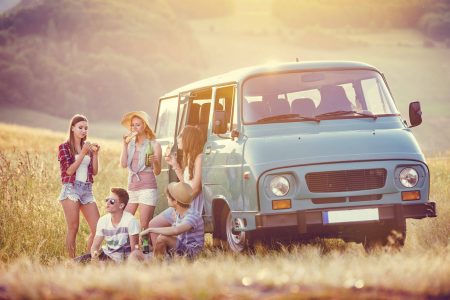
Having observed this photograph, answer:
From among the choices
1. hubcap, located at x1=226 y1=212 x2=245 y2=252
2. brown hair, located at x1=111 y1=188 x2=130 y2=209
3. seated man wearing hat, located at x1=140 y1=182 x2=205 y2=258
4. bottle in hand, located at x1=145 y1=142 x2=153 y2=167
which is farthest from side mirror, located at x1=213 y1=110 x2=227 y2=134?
bottle in hand, located at x1=145 y1=142 x2=153 y2=167

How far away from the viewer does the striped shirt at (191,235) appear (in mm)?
9453

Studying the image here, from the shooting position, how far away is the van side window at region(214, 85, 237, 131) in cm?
962

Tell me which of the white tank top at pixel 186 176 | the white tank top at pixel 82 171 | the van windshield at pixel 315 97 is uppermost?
the van windshield at pixel 315 97

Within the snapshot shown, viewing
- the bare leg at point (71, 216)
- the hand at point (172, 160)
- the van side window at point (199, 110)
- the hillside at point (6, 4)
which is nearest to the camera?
the bare leg at point (71, 216)

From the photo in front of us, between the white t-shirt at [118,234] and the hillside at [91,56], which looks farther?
the hillside at [91,56]

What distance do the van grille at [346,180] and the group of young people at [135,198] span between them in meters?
1.66

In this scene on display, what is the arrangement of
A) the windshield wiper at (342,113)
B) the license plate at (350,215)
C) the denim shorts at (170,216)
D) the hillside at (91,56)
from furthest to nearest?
the hillside at (91,56) → the denim shorts at (170,216) → the windshield wiper at (342,113) → the license plate at (350,215)

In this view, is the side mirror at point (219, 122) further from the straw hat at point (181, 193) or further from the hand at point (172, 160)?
the hand at point (172, 160)

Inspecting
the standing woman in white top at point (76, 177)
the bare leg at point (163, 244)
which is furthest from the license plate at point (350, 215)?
the standing woman in white top at point (76, 177)

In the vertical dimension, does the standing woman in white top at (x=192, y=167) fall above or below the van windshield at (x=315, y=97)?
below

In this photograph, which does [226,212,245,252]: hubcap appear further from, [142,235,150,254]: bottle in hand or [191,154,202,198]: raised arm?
[142,235,150,254]: bottle in hand

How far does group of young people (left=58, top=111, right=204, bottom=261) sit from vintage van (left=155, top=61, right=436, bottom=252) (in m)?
0.33

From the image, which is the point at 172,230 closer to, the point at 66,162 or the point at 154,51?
the point at 66,162

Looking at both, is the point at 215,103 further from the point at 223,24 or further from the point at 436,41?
the point at 223,24
